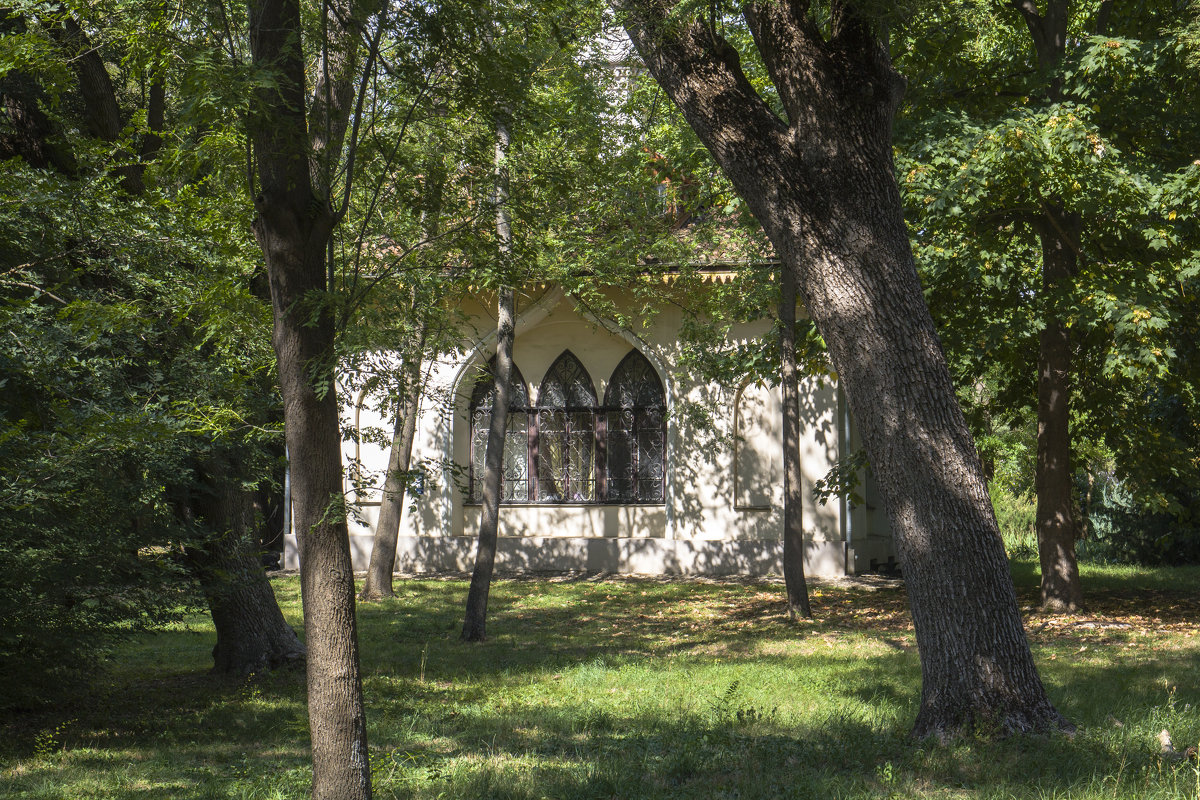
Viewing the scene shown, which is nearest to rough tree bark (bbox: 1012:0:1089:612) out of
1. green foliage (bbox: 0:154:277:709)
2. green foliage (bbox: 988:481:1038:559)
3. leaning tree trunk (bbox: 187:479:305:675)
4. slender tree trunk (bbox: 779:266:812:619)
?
slender tree trunk (bbox: 779:266:812:619)

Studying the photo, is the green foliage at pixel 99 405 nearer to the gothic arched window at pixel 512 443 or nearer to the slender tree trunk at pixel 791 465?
the slender tree trunk at pixel 791 465

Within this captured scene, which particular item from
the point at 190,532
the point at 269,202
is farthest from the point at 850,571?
the point at 269,202

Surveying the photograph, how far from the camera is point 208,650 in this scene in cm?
1205

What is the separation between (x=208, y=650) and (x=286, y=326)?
29.9ft

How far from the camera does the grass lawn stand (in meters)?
5.10

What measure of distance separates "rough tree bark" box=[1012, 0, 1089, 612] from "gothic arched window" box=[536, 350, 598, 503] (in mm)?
9088

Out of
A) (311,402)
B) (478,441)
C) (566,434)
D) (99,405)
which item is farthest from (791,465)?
(311,402)

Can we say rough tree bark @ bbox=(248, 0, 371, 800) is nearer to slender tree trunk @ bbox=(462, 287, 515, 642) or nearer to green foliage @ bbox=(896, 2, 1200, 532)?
green foliage @ bbox=(896, 2, 1200, 532)

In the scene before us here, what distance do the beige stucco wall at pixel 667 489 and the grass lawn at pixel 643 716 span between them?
4.32m

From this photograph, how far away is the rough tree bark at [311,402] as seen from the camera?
421 centimetres

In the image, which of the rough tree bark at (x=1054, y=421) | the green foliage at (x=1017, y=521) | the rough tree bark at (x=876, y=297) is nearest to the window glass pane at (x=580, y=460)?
the rough tree bark at (x=1054, y=421)

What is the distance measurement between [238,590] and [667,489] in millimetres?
10808

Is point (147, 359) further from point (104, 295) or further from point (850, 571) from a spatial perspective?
point (850, 571)

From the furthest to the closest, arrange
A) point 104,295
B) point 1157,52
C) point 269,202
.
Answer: point 1157,52 < point 104,295 < point 269,202
